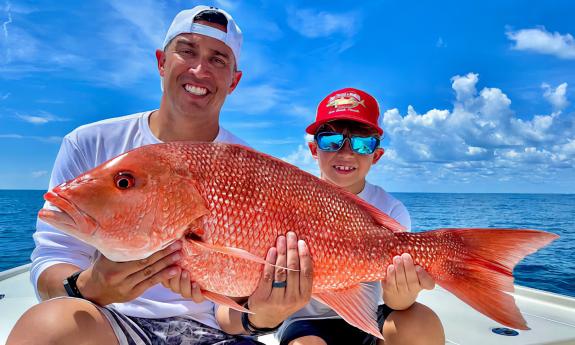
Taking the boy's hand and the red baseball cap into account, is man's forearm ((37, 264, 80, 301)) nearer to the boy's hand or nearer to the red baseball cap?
the boy's hand

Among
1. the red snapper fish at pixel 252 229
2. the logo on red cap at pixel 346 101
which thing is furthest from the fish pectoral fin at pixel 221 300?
the logo on red cap at pixel 346 101

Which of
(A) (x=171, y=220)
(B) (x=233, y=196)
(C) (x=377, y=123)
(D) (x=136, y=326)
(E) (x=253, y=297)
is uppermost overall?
(C) (x=377, y=123)

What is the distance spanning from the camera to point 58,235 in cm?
249

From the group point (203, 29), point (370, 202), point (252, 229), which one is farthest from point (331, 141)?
point (252, 229)

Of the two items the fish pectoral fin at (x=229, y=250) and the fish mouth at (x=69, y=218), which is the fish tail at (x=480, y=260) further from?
the fish mouth at (x=69, y=218)

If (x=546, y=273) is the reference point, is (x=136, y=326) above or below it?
below

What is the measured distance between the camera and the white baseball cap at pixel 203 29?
2.84 metres

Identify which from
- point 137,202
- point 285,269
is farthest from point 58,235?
point 285,269

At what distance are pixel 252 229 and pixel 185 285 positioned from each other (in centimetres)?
39

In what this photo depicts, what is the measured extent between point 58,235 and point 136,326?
69 cm

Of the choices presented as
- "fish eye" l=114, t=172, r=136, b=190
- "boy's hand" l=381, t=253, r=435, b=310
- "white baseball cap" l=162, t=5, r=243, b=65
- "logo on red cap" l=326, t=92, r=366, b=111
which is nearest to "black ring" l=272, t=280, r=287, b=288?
"boy's hand" l=381, t=253, r=435, b=310

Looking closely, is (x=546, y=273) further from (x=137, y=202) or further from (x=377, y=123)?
(x=137, y=202)

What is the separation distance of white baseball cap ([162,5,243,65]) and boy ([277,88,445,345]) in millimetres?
969

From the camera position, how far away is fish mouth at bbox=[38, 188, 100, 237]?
5.78 ft
